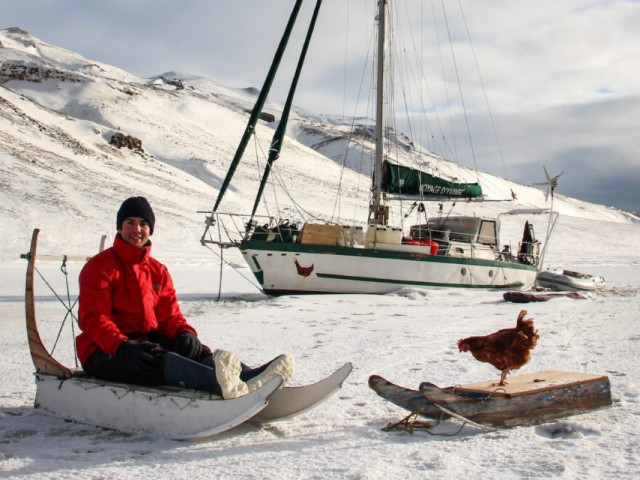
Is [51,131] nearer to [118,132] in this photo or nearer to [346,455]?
[118,132]

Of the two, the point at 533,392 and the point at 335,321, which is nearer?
the point at 533,392

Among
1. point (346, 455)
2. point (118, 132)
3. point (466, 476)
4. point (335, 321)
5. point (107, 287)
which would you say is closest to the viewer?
point (466, 476)

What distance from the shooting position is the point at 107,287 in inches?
171

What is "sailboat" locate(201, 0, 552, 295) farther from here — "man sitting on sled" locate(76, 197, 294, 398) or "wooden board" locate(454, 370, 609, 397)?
"wooden board" locate(454, 370, 609, 397)

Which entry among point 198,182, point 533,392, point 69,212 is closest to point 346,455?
point 533,392

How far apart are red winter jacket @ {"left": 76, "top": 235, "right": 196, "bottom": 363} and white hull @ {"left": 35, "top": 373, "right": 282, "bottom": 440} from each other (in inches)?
10.9

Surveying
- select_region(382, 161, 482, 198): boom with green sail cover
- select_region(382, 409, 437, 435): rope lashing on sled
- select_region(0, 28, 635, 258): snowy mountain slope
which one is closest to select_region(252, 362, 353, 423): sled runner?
select_region(382, 409, 437, 435): rope lashing on sled

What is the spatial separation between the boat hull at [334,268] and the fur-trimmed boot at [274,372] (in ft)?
35.0

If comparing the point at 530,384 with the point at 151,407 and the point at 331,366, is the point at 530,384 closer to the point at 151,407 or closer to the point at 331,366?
the point at 331,366

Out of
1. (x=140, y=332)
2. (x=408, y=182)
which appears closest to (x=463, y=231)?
(x=408, y=182)

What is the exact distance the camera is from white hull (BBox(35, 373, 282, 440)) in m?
4.06

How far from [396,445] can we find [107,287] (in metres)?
2.30

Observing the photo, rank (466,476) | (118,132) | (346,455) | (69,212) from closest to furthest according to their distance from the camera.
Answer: (466,476) < (346,455) < (69,212) < (118,132)

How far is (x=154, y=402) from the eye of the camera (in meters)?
4.18
